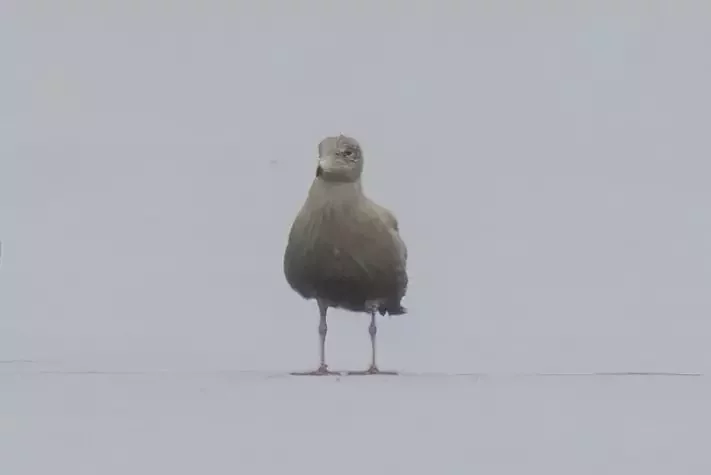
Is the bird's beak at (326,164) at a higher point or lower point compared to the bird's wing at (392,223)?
higher

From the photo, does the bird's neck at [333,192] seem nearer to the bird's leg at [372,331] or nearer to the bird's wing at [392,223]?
the bird's wing at [392,223]

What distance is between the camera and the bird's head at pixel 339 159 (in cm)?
511

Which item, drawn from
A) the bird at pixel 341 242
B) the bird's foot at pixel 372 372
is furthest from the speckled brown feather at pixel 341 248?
the bird's foot at pixel 372 372

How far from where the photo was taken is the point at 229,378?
4.82 m

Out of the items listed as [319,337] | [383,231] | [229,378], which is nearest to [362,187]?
[383,231]

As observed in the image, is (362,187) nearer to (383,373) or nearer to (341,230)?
(341,230)

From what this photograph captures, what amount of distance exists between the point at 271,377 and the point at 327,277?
0.54 metres

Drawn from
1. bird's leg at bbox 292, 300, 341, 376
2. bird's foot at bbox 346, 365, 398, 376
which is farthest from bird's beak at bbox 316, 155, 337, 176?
bird's foot at bbox 346, 365, 398, 376

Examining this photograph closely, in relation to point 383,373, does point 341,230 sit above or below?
above

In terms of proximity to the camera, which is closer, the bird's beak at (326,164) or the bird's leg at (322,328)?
the bird's beak at (326,164)

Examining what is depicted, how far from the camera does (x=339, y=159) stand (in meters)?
5.11

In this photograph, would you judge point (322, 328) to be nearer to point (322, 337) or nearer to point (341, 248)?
point (322, 337)

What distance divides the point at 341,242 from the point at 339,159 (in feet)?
1.16

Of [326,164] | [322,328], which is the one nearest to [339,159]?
[326,164]
